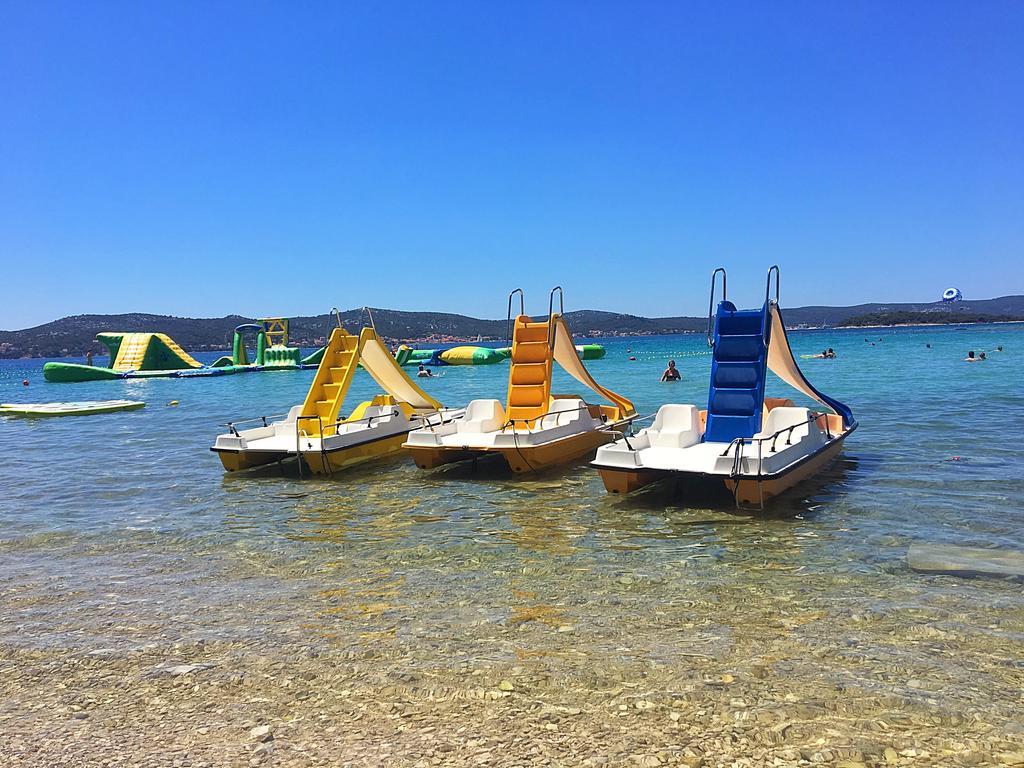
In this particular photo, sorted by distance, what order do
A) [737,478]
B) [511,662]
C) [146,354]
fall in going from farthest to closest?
[146,354], [737,478], [511,662]

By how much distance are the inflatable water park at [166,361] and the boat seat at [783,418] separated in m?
54.6

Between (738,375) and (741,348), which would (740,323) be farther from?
(738,375)

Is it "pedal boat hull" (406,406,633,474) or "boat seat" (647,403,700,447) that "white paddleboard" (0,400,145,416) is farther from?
"boat seat" (647,403,700,447)

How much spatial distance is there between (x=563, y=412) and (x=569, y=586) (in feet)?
24.7

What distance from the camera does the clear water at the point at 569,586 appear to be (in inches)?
201

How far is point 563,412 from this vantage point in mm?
14797

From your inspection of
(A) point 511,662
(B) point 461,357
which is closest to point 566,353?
(A) point 511,662

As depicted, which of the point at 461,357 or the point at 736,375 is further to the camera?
the point at 461,357

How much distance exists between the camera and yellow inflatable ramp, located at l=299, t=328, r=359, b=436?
50.0ft

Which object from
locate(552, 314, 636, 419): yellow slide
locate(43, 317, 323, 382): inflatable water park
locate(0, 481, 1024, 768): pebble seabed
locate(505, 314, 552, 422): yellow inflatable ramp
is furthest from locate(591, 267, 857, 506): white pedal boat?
locate(43, 317, 323, 382): inflatable water park

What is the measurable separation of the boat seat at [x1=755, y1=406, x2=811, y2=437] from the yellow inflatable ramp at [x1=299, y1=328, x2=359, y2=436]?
8108mm

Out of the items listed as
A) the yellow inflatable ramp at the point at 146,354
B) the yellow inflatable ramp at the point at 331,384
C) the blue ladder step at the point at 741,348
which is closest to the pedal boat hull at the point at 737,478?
the blue ladder step at the point at 741,348

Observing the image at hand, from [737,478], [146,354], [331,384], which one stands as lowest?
[737,478]

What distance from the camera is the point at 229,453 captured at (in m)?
14.5
